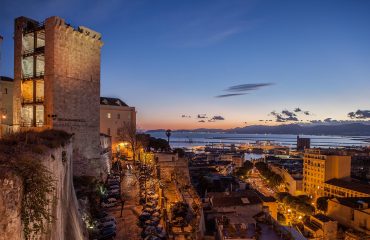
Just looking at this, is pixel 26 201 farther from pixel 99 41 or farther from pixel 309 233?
pixel 309 233

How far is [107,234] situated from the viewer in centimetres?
1870

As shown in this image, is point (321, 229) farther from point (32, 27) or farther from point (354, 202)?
point (32, 27)

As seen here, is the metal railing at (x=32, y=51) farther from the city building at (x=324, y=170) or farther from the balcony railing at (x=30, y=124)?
the city building at (x=324, y=170)

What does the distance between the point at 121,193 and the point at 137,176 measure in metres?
5.74

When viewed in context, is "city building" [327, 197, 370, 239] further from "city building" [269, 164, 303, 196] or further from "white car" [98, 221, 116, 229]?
"white car" [98, 221, 116, 229]

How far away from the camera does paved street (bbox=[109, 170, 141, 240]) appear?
65.4ft

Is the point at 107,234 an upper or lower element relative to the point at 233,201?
upper

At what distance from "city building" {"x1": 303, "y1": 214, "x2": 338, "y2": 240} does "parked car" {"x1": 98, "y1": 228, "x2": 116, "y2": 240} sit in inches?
919

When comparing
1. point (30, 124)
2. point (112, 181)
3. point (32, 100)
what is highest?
point (32, 100)

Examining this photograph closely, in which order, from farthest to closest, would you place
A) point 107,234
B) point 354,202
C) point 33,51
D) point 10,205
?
point 354,202 < point 33,51 < point 107,234 < point 10,205

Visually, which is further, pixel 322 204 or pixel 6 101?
pixel 322 204

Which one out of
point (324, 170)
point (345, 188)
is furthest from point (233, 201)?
point (324, 170)

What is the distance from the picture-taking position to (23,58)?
2573 centimetres

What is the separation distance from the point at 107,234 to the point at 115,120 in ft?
100
